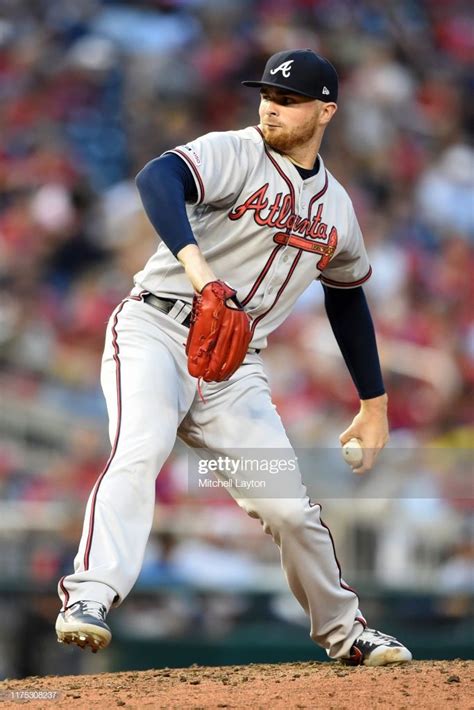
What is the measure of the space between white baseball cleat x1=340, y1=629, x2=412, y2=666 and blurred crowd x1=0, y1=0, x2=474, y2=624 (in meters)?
2.37

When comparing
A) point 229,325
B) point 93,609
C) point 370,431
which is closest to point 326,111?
point 229,325

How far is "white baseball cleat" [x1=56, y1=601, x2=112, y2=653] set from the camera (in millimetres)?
2404

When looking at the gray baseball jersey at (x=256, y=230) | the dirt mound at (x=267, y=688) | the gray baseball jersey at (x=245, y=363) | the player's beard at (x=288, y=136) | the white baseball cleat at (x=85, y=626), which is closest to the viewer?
the white baseball cleat at (x=85, y=626)

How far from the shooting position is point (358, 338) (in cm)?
339

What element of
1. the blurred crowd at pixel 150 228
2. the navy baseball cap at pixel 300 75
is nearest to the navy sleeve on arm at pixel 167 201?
the navy baseball cap at pixel 300 75

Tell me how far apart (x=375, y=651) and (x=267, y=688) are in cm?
43

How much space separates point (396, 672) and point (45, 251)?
4944 mm

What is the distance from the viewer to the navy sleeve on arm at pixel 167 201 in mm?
2619

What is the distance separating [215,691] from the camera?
2730 millimetres

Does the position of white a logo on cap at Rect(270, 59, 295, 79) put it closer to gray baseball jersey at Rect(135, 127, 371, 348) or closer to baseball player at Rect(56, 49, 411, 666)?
baseball player at Rect(56, 49, 411, 666)

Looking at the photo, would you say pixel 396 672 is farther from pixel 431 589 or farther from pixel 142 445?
pixel 431 589

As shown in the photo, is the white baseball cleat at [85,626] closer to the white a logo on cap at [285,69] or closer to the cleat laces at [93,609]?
the cleat laces at [93,609]

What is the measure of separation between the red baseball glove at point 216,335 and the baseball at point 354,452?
30.3 inches

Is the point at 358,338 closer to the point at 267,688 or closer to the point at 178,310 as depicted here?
the point at 178,310
